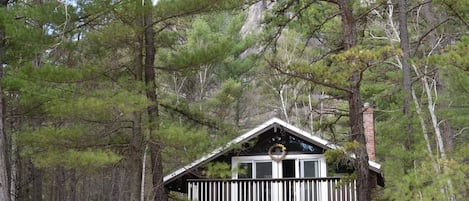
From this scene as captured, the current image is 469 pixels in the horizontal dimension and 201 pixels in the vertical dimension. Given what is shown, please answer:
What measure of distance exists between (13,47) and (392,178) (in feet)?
30.4

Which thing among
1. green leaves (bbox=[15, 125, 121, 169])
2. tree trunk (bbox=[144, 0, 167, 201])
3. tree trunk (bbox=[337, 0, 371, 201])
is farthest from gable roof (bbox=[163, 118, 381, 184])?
green leaves (bbox=[15, 125, 121, 169])

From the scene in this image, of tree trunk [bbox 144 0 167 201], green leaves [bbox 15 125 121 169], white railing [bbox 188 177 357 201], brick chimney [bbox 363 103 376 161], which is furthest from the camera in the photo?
brick chimney [bbox 363 103 376 161]

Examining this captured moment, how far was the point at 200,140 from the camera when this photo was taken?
12.4m

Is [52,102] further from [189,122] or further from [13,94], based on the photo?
[13,94]

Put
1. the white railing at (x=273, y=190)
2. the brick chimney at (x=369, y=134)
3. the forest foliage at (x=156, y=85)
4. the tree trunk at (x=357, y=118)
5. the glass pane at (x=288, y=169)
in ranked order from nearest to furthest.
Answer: the forest foliage at (x=156, y=85), the tree trunk at (x=357, y=118), the white railing at (x=273, y=190), the glass pane at (x=288, y=169), the brick chimney at (x=369, y=134)

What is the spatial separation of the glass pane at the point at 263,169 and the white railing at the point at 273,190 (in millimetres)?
943

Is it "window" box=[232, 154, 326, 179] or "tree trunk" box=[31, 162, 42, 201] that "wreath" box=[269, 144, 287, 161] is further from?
"tree trunk" box=[31, 162, 42, 201]

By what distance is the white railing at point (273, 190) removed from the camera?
14.4 meters

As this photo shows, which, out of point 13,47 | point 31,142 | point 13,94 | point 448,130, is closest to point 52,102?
point 31,142

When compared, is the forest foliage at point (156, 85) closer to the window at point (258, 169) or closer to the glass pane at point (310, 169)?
the window at point (258, 169)

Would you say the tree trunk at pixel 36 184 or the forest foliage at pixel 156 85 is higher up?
the forest foliage at pixel 156 85

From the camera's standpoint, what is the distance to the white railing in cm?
1437

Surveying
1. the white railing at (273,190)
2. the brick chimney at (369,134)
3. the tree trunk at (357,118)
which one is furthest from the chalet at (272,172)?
the tree trunk at (357,118)

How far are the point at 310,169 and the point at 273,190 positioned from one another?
1.40 meters
